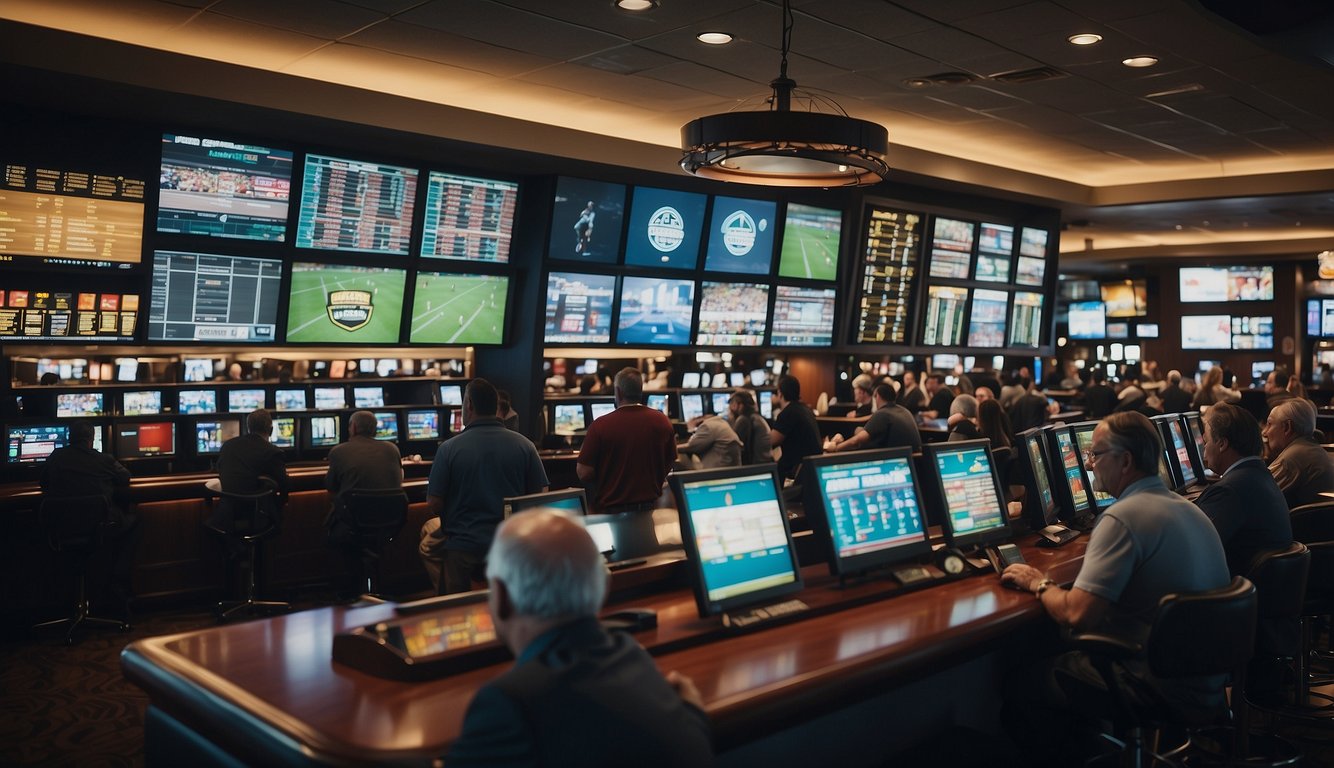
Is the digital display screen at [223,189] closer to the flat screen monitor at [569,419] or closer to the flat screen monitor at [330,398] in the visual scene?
the flat screen monitor at [330,398]

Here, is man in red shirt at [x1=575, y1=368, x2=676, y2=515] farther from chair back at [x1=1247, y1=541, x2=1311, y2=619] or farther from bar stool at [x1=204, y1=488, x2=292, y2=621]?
chair back at [x1=1247, y1=541, x2=1311, y2=619]

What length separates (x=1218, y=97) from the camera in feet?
22.2

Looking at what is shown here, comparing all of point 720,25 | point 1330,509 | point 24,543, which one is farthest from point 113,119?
point 1330,509

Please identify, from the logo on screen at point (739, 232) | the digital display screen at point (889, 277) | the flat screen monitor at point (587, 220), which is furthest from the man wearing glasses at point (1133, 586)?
the digital display screen at point (889, 277)

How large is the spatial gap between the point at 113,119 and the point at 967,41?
4676 millimetres

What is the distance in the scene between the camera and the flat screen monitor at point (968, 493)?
3660mm

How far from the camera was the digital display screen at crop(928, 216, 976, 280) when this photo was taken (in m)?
9.72

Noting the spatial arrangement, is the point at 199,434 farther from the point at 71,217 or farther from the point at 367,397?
the point at 71,217

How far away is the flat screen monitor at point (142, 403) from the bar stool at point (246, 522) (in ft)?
2.87

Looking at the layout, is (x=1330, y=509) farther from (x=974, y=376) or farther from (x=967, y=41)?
(x=974, y=376)

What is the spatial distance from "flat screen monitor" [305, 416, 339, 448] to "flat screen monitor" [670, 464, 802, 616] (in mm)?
4830

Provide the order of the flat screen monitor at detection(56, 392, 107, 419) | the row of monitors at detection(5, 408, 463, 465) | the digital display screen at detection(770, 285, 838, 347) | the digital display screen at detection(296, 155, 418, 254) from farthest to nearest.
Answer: the digital display screen at detection(770, 285, 838, 347) → the digital display screen at detection(296, 155, 418, 254) → the flat screen monitor at detection(56, 392, 107, 419) → the row of monitors at detection(5, 408, 463, 465)

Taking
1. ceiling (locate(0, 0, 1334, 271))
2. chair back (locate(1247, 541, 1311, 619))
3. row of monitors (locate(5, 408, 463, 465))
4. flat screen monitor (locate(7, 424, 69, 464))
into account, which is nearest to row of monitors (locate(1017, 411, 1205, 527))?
chair back (locate(1247, 541, 1311, 619))

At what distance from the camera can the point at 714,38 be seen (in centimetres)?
538
